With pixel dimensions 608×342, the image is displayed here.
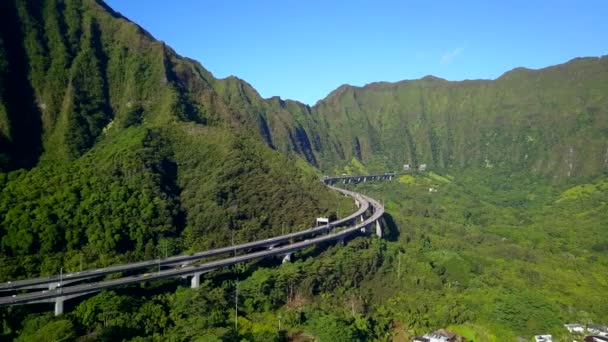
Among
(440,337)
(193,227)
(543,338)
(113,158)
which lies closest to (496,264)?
(543,338)

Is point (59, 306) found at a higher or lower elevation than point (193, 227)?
lower

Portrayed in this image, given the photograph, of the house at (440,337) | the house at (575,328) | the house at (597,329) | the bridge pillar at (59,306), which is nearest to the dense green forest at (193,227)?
the house at (575,328)

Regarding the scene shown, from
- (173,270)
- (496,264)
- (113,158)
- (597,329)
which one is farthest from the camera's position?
(496,264)

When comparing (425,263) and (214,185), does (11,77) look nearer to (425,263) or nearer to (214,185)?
(214,185)

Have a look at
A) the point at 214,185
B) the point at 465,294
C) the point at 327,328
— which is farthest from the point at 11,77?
the point at 465,294

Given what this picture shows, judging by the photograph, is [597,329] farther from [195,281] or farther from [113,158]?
[113,158]

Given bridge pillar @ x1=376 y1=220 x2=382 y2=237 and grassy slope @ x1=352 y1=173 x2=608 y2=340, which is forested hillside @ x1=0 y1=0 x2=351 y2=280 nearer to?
A: bridge pillar @ x1=376 y1=220 x2=382 y2=237

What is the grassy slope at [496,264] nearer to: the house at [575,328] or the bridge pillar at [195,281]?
the house at [575,328]

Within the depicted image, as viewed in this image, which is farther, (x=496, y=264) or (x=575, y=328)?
(x=496, y=264)
